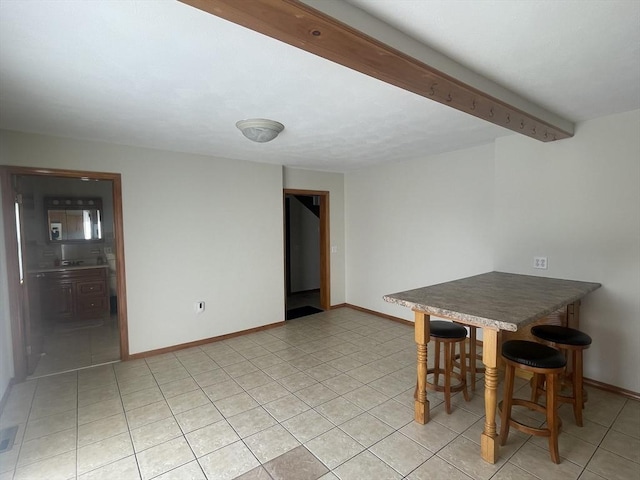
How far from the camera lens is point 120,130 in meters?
2.95

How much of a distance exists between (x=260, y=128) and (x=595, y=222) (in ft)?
10.3

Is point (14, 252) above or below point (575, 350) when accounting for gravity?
above

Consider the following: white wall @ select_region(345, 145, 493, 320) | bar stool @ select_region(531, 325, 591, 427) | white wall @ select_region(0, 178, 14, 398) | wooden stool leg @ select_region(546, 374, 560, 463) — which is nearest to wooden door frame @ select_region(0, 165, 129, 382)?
white wall @ select_region(0, 178, 14, 398)

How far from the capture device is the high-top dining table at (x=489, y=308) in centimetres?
193

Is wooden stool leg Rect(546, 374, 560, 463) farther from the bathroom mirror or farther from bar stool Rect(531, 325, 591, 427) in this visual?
the bathroom mirror

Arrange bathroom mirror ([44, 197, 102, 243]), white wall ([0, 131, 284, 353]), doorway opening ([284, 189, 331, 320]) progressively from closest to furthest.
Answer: white wall ([0, 131, 284, 353]) → bathroom mirror ([44, 197, 102, 243]) → doorway opening ([284, 189, 331, 320])

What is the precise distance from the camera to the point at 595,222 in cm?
283

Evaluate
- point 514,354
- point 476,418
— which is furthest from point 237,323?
point 514,354

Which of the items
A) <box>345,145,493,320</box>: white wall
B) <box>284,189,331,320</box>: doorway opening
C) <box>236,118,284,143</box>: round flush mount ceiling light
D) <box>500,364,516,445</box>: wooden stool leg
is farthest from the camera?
<box>284,189,331,320</box>: doorway opening

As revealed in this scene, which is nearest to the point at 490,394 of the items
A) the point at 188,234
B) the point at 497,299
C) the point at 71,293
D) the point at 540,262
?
the point at 497,299

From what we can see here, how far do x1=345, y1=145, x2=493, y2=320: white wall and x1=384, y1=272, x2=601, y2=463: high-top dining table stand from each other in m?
0.99

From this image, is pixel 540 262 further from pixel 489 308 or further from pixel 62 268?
pixel 62 268

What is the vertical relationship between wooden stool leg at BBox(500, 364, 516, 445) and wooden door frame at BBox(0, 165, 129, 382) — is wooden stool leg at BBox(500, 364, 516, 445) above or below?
below

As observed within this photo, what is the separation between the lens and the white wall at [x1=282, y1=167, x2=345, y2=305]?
535 centimetres
